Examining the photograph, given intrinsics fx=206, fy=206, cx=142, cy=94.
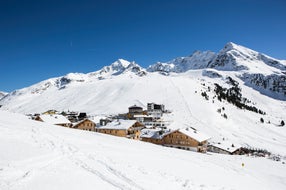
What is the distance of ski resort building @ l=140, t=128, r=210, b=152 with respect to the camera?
55.8 metres

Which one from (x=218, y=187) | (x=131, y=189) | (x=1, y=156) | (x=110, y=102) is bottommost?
(x=218, y=187)

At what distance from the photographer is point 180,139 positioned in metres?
58.0

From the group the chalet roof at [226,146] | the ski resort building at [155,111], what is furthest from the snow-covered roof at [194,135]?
the ski resort building at [155,111]

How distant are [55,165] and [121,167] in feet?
13.2

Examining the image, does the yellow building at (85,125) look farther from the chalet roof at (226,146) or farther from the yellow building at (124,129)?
the chalet roof at (226,146)

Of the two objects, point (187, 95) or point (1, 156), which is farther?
point (187, 95)

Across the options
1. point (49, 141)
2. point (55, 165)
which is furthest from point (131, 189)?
point (49, 141)

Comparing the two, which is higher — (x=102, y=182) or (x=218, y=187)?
(x=102, y=182)

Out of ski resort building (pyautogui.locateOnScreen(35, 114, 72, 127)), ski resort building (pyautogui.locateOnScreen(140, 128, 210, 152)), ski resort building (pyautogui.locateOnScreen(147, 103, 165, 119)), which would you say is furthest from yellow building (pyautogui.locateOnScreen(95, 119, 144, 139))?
ski resort building (pyautogui.locateOnScreen(147, 103, 165, 119))

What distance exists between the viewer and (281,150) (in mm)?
64125

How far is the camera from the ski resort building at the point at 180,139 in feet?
183

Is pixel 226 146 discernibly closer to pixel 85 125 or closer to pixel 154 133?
pixel 154 133

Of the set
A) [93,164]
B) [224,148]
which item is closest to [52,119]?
[224,148]

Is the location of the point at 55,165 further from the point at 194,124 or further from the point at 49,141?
the point at 194,124
